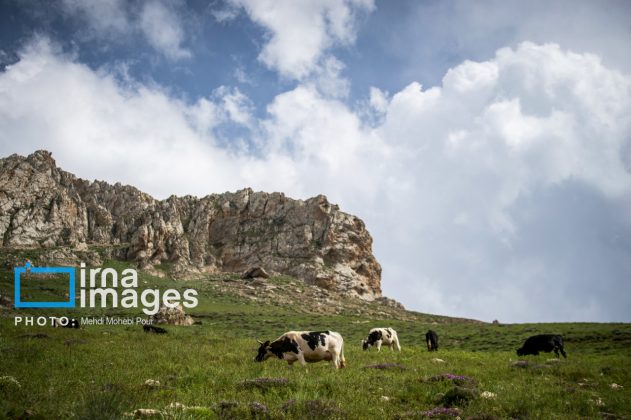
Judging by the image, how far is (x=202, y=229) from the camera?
181m

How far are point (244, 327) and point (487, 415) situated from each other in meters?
49.2

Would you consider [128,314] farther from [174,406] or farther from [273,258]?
[273,258]

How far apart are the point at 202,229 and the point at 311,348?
17146cm

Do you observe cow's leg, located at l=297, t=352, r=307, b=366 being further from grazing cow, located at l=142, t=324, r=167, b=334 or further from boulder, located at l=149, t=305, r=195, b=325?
boulder, located at l=149, t=305, r=195, b=325

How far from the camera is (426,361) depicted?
66.8 feet

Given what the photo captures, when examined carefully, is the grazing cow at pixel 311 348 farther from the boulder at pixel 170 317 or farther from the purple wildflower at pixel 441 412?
the boulder at pixel 170 317

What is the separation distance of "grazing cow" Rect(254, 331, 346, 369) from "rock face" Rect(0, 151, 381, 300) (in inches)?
5081

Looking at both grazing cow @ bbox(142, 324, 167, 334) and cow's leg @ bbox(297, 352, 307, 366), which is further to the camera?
grazing cow @ bbox(142, 324, 167, 334)

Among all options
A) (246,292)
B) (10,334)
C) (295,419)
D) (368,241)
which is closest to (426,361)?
(295,419)

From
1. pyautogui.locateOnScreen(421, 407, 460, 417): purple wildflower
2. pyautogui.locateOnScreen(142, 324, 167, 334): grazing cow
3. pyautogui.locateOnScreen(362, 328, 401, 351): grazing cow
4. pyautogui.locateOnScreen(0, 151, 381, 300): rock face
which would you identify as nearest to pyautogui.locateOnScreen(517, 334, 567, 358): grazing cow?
pyautogui.locateOnScreen(362, 328, 401, 351): grazing cow

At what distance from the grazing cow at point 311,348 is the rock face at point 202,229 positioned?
129 meters

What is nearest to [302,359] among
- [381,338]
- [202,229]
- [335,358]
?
[335,358]

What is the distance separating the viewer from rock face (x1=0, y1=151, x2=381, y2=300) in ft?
468

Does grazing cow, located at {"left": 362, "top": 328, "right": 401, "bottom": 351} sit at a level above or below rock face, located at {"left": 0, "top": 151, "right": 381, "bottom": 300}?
below
